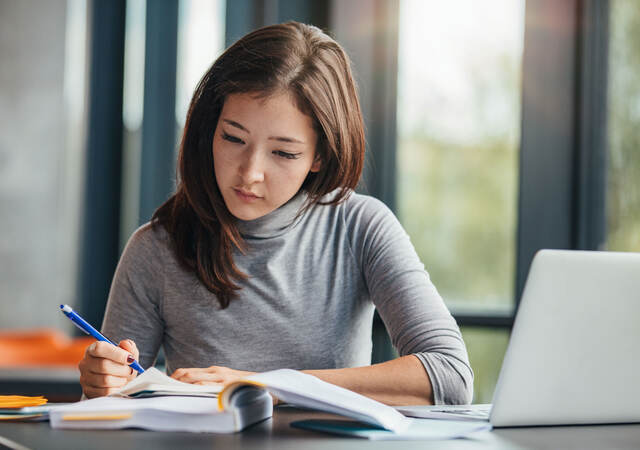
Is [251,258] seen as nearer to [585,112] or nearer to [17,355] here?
[17,355]

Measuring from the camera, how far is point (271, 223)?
4.82ft

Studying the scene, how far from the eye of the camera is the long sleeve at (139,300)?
1405 mm

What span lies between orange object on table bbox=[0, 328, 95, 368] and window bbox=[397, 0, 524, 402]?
1.31 m

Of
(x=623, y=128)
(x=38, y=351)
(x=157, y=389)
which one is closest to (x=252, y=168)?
(x=157, y=389)

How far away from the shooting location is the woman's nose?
129 cm

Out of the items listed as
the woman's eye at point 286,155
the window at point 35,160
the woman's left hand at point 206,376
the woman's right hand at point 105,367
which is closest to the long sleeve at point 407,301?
the woman's eye at point 286,155

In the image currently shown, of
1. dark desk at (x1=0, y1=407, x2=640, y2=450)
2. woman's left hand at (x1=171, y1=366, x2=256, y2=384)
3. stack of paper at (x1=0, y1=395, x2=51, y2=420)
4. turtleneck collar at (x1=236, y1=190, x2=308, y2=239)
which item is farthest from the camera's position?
turtleneck collar at (x1=236, y1=190, x2=308, y2=239)

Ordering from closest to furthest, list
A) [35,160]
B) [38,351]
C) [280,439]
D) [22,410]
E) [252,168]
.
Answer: [280,439]
[22,410]
[252,168]
[38,351]
[35,160]

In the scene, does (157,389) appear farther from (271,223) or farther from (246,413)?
(271,223)

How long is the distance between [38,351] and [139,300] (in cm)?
138

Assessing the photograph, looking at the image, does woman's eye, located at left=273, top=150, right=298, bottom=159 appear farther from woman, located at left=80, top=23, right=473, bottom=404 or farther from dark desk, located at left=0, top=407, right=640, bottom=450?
dark desk, located at left=0, top=407, right=640, bottom=450

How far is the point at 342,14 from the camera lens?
2826 mm

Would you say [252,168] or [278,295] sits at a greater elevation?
[252,168]

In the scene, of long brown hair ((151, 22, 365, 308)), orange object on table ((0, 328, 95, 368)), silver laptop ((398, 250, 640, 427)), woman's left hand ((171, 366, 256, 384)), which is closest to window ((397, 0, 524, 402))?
orange object on table ((0, 328, 95, 368))
